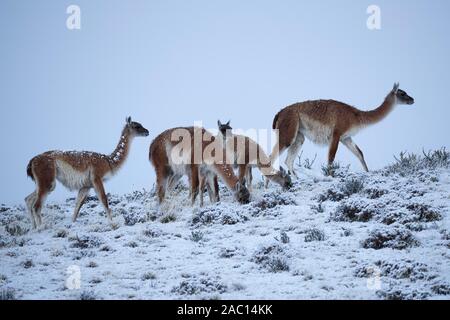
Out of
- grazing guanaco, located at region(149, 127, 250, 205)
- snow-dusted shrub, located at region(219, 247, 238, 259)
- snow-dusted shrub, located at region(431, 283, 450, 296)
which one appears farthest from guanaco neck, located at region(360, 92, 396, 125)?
snow-dusted shrub, located at region(431, 283, 450, 296)

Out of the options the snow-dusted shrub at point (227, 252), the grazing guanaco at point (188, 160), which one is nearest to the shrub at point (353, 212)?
the snow-dusted shrub at point (227, 252)

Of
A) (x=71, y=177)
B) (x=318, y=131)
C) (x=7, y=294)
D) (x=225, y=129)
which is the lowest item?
(x=7, y=294)

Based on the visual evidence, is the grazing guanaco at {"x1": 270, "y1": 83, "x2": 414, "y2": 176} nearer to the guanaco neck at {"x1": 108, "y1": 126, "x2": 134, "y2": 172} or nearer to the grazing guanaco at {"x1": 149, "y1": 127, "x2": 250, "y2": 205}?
the grazing guanaco at {"x1": 149, "y1": 127, "x2": 250, "y2": 205}

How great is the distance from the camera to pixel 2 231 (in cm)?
1155

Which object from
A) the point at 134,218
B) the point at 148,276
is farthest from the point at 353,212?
the point at 134,218

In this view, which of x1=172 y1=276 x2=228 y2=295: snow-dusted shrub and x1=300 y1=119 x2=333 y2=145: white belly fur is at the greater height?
x1=300 y1=119 x2=333 y2=145: white belly fur

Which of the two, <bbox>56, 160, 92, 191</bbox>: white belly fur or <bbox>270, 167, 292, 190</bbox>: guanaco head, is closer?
<bbox>56, 160, 92, 191</bbox>: white belly fur

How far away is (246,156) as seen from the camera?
13.8m

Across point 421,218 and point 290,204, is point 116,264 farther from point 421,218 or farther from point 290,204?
point 421,218

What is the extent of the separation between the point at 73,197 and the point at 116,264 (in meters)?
8.55

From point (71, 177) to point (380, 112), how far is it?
26.8 feet

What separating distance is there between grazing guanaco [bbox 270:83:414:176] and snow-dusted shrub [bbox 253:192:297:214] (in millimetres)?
2681

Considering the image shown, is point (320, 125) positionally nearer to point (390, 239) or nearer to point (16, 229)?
point (390, 239)

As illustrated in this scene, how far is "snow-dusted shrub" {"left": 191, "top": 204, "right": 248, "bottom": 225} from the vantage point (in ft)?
34.1
